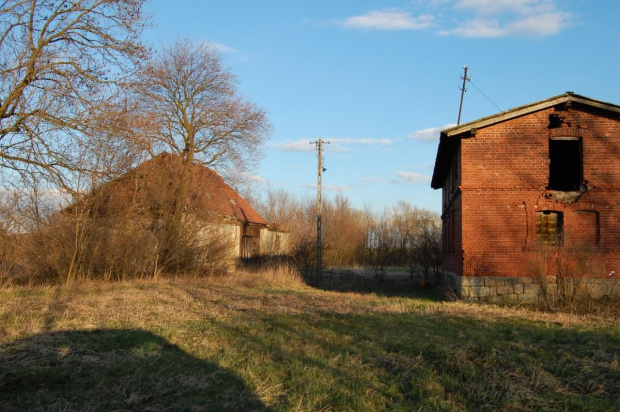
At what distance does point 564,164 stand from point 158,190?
53.8 ft

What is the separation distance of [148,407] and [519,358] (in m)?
5.31

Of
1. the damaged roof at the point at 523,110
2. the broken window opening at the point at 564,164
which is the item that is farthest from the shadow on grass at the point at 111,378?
the broken window opening at the point at 564,164

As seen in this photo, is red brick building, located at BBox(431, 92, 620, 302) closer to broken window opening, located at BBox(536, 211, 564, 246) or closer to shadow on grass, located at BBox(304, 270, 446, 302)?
broken window opening, located at BBox(536, 211, 564, 246)

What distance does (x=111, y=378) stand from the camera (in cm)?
623

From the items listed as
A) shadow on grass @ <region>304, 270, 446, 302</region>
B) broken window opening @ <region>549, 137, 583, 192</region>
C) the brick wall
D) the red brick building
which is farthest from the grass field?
shadow on grass @ <region>304, 270, 446, 302</region>

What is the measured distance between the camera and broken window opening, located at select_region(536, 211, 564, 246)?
15.4m

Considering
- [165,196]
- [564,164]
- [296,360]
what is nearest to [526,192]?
[564,164]

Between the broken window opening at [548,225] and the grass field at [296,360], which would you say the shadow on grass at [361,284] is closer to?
the broken window opening at [548,225]

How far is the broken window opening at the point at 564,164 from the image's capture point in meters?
17.8

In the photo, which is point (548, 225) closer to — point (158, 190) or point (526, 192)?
point (526, 192)

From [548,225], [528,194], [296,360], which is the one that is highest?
[528,194]

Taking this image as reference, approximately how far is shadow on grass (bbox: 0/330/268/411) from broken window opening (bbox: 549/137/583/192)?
15243mm

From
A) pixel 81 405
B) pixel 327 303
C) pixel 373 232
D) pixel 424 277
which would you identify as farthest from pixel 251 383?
pixel 373 232

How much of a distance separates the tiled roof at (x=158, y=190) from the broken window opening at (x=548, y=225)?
14.0m
